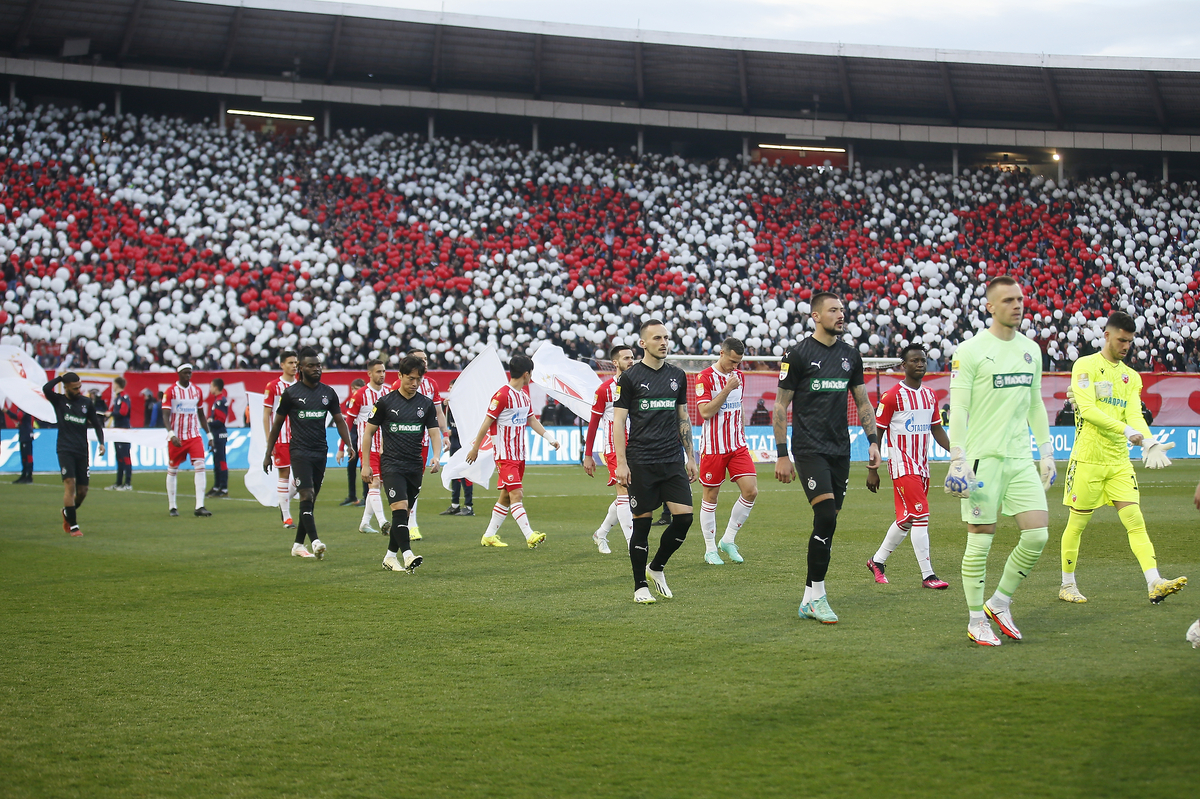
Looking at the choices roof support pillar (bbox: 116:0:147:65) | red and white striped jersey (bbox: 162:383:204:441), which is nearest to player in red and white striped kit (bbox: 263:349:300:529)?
red and white striped jersey (bbox: 162:383:204:441)

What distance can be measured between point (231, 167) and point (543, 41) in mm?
12622

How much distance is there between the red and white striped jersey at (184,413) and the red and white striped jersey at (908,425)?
11.8 metres

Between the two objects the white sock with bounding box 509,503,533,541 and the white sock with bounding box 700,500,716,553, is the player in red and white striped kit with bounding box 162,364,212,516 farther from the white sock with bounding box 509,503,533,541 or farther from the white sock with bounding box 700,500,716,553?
the white sock with bounding box 700,500,716,553

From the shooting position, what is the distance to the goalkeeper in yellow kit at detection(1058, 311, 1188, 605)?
8.48 meters

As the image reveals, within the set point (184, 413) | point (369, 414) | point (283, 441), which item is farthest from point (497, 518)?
point (184, 413)

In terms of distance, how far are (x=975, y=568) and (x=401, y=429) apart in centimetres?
601

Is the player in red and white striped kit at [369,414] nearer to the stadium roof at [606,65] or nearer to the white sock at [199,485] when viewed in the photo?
the white sock at [199,485]

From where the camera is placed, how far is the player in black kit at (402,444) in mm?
10781

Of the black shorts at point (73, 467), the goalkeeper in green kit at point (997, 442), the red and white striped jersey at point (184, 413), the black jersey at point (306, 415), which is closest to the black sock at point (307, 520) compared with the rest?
the black jersey at point (306, 415)

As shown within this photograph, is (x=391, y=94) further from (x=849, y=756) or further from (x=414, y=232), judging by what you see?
(x=849, y=756)

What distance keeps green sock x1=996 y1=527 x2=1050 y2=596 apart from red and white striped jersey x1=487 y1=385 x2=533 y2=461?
6.73 meters

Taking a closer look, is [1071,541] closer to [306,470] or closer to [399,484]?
[399,484]

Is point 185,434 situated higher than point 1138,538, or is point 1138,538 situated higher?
point 185,434

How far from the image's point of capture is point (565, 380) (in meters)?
19.5
